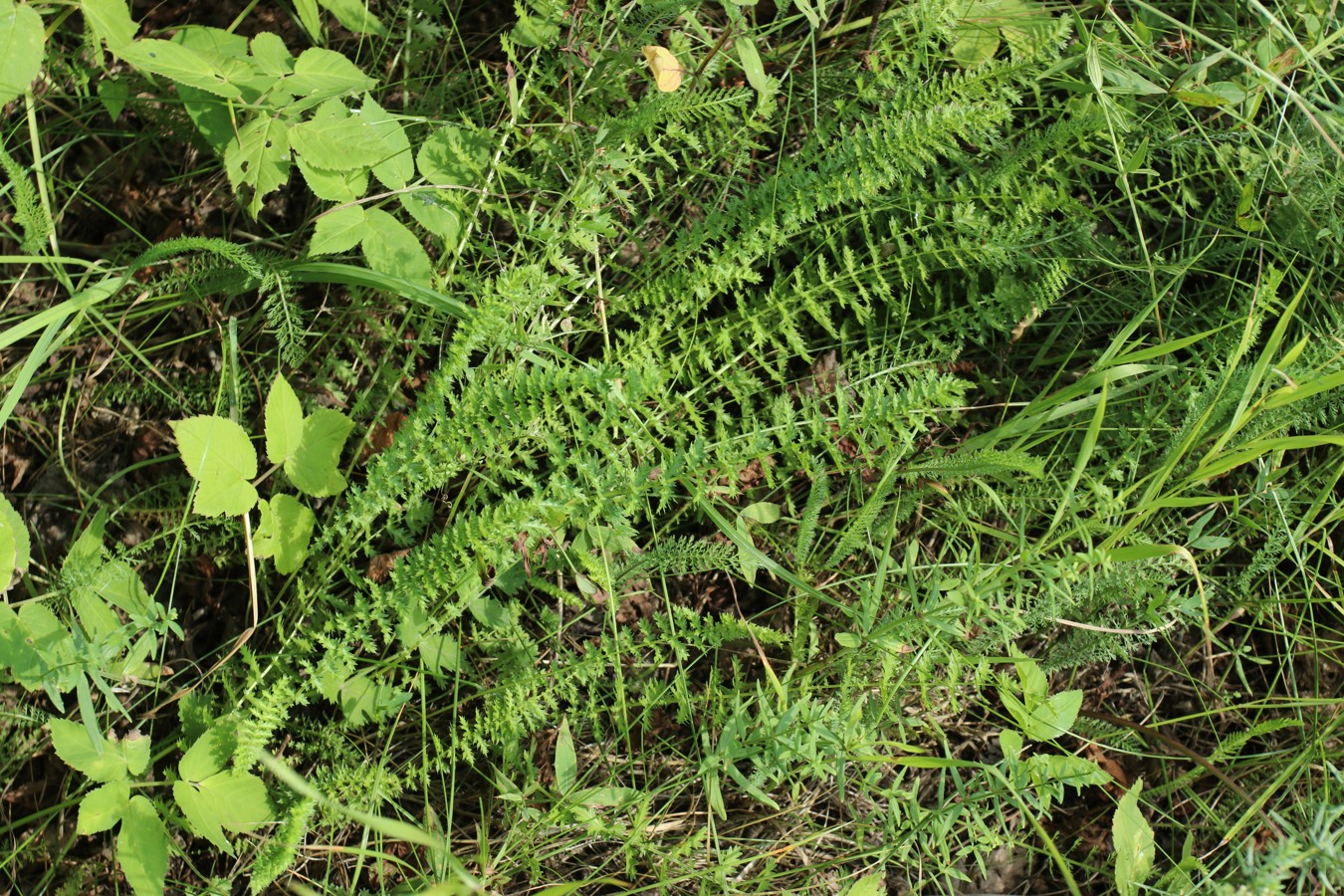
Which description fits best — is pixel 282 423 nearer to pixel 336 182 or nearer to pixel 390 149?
pixel 336 182

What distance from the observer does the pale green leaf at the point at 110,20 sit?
79.4 inches

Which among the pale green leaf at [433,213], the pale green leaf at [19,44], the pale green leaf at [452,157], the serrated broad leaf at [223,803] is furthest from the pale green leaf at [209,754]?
the pale green leaf at [19,44]

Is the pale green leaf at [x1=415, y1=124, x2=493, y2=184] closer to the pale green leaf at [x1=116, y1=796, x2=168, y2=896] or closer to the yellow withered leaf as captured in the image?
the yellow withered leaf

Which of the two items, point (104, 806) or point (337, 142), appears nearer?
point (104, 806)

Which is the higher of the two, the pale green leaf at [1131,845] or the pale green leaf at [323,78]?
the pale green leaf at [323,78]

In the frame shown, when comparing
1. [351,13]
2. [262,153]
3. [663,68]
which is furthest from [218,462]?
[663,68]

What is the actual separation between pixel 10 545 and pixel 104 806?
0.53m

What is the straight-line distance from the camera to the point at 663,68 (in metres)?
2.11

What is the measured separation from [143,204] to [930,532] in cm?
209

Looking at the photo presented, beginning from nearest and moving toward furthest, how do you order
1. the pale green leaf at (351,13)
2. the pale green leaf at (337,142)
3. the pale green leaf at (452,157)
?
the pale green leaf at (337,142) → the pale green leaf at (452,157) → the pale green leaf at (351,13)

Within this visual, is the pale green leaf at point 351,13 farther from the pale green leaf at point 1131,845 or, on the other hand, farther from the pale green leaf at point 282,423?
the pale green leaf at point 1131,845

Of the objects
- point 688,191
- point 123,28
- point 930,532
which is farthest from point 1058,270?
point 123,28

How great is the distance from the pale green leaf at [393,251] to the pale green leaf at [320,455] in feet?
1.07

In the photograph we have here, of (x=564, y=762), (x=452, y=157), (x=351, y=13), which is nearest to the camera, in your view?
(x=564, y=762)
